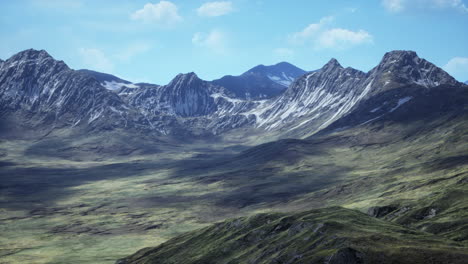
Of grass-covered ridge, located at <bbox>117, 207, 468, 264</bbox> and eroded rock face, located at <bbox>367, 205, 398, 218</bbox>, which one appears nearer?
grass-covered ridge, located at <bbox>117, 207, 468, 264</bbox>

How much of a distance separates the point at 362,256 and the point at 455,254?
676 inches

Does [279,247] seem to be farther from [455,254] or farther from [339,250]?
[455,254]

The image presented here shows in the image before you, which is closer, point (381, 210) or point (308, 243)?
point (308, 243)

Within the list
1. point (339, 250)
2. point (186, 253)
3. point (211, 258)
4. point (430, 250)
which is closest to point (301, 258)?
point (339, 250)

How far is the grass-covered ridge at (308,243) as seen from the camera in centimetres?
9969

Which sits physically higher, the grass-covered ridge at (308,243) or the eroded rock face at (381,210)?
the grass-covered ridge at (308,243)

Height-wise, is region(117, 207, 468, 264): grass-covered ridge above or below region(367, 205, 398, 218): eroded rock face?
above

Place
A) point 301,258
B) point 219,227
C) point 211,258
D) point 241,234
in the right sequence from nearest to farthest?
1. point 301,258
2. point 211,258
3. point 241,234
4. point 219,227

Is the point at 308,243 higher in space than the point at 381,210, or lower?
higher

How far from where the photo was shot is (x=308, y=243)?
12312 centimetres

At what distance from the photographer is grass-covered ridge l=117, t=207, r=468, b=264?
9969cm

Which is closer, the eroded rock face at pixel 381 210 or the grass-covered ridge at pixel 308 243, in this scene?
the grass-covered ridge at pixel 308 243

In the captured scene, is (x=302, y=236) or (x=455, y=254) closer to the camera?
(x=455, y=254)

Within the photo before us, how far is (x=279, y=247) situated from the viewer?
128625 mm
